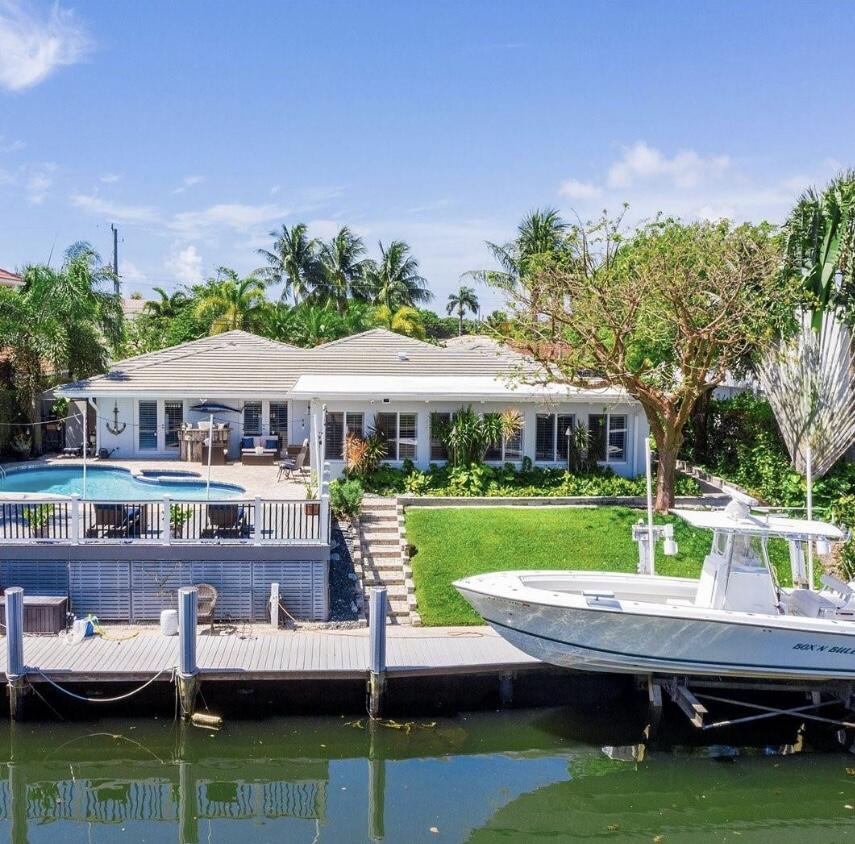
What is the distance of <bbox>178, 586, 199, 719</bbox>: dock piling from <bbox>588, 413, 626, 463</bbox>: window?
12.5 m

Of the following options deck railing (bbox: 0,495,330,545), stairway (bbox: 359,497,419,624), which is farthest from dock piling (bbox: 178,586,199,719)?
stairway (bbox: 359,497,419,624)

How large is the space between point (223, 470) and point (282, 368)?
4.93m

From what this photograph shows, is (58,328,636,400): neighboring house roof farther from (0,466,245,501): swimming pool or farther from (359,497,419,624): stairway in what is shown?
(359,497,419,624): stairway

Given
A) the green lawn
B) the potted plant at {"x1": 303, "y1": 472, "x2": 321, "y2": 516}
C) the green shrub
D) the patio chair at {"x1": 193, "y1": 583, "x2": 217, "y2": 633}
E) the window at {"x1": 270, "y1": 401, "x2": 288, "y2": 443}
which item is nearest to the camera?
the patio chair at {"x1": 193, "y1": 583, "x2": 217, "y2": 633}

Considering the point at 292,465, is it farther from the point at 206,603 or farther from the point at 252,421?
the point at 206,603

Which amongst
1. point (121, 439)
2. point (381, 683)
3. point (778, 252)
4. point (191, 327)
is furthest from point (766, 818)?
point (191, 327)

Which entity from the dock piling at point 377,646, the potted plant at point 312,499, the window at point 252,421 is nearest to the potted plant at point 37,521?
the potted plant at point 312,499

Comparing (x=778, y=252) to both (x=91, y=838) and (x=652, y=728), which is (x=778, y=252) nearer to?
(x=652, y=728)

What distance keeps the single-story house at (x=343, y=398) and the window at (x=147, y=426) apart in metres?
0.03

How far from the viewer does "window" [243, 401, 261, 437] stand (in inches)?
1015

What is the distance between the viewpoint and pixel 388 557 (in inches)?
688

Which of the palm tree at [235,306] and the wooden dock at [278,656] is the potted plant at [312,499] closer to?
the wooden dock at [278,656]

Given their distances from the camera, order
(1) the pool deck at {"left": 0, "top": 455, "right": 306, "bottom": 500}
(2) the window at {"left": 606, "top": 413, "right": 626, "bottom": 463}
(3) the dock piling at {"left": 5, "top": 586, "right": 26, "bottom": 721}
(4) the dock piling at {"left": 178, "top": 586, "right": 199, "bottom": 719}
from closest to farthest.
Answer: (3) the dock piling at {"left": 5, "top": 586, "right": 26, "bottom": 721}, (4) the dock piling at {"left": 178, "top": 586, "right": 199, "bottom": 719}, (1) the pool deck at {"left": 0, "top": 455, "right": 306, "bottom": 500}, (2) the window at {"left": 606, "top": 413, "right": 626, "bottom": 463}

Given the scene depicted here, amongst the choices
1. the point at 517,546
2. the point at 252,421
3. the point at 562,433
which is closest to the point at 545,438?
the point at 562,433
